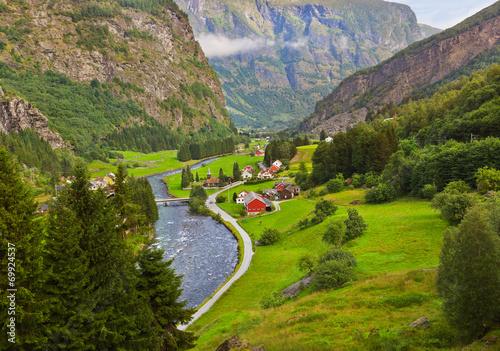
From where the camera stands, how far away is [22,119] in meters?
143

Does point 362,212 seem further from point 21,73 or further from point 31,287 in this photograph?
point 21,73

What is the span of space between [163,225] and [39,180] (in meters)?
57.9

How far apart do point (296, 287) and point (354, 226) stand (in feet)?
50.2

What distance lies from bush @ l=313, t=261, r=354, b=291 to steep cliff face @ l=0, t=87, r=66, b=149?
514ft

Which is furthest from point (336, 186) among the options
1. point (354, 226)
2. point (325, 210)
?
point (354, 226)

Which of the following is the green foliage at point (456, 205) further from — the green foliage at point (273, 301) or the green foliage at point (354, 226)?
the green foliage at point (273, 301)

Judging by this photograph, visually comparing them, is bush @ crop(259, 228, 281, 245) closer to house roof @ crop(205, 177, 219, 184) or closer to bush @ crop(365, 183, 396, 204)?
bush @ crop(365, 183, 396, 204)

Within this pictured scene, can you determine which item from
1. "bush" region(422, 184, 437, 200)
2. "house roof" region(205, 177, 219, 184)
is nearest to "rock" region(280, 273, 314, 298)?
"bush" region(422, 184, 437, 200)

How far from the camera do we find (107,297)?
52.9ft

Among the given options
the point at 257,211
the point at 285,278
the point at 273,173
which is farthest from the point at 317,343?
the point at 273,173

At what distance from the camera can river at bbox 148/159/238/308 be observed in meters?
44.9

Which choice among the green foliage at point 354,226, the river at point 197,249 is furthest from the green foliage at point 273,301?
the green foliage at point 354,226

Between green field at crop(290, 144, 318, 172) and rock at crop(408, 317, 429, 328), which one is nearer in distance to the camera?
rock at crop(408, 317, 429, 328)

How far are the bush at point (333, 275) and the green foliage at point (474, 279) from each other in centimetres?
1621
